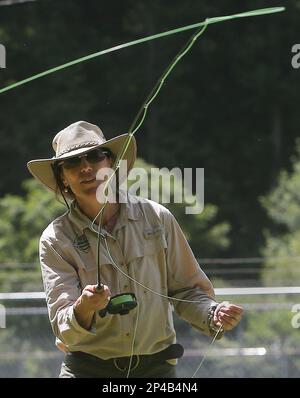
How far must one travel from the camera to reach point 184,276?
12.0 ft

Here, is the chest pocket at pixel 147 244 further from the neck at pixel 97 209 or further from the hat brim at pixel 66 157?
the hat brim at pixel 66 157

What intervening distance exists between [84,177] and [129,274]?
35cm

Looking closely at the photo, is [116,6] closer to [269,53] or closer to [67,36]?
[67,36]

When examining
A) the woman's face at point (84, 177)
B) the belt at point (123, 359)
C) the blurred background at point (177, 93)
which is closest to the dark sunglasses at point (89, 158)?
the woman's face at point (84, 177)

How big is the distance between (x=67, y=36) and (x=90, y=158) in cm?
2434

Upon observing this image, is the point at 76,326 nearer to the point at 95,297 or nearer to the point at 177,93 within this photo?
the point at 95,297

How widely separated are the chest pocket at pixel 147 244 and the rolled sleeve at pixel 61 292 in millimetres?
195

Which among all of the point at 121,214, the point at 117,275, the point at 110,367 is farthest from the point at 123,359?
the point at 121,214

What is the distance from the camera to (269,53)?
88.5 feet

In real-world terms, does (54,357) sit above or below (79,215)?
below

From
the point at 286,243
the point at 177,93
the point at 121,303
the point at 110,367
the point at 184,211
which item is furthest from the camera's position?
the point at 177,93

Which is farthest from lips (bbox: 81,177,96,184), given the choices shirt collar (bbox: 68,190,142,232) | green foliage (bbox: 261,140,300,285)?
green foliage (bbox: 261,140,300,285)

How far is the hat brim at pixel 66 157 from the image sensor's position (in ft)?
12.0
